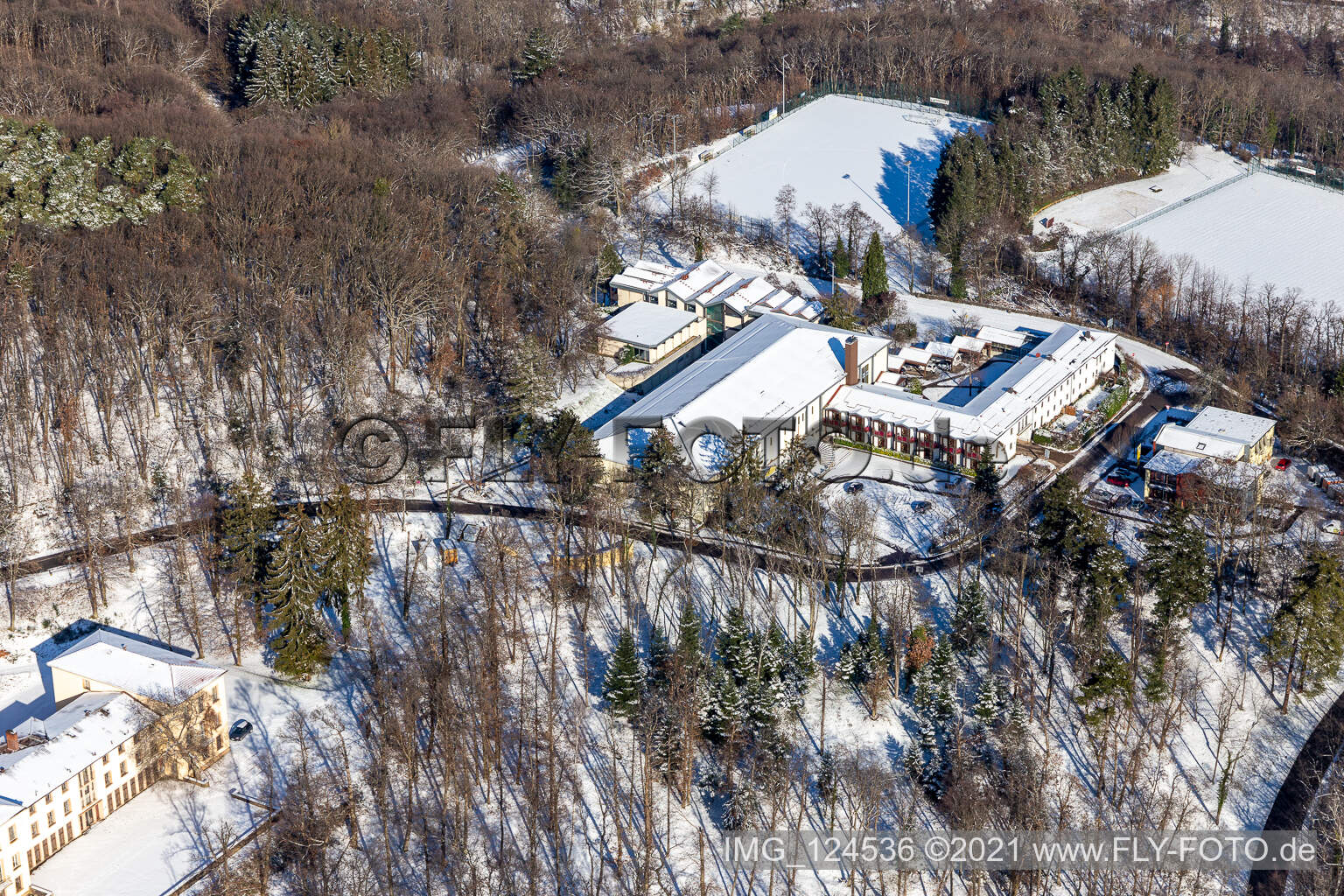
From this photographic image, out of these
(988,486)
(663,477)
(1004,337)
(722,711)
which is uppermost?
(663,477)

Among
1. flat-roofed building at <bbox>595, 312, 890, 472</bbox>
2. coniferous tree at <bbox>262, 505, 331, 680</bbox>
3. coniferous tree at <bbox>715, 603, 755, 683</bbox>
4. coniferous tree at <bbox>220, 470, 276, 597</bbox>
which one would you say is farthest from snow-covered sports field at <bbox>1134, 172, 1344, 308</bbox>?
coniferous tree at <bbox>220, 470, 276, 597</bbox>

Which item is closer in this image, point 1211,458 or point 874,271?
point 1211,458

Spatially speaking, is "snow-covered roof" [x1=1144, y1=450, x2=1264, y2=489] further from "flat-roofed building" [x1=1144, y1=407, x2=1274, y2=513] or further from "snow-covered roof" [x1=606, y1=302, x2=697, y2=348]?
"snow-covered roof" [x1=606, y1=302, x2=697, y2=348]

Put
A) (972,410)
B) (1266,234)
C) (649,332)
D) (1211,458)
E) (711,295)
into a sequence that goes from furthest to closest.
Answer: (1266,234) → (711,295) → (649,332) → (972,410) → (1211,458)

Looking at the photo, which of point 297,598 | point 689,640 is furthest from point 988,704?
point 297,598

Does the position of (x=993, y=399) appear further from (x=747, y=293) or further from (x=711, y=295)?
(x=711, y=295)

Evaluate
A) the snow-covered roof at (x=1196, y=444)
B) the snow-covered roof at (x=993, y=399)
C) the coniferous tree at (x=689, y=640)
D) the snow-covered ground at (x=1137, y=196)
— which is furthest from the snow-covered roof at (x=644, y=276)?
the coniferous tree at (x=689, y=640)
